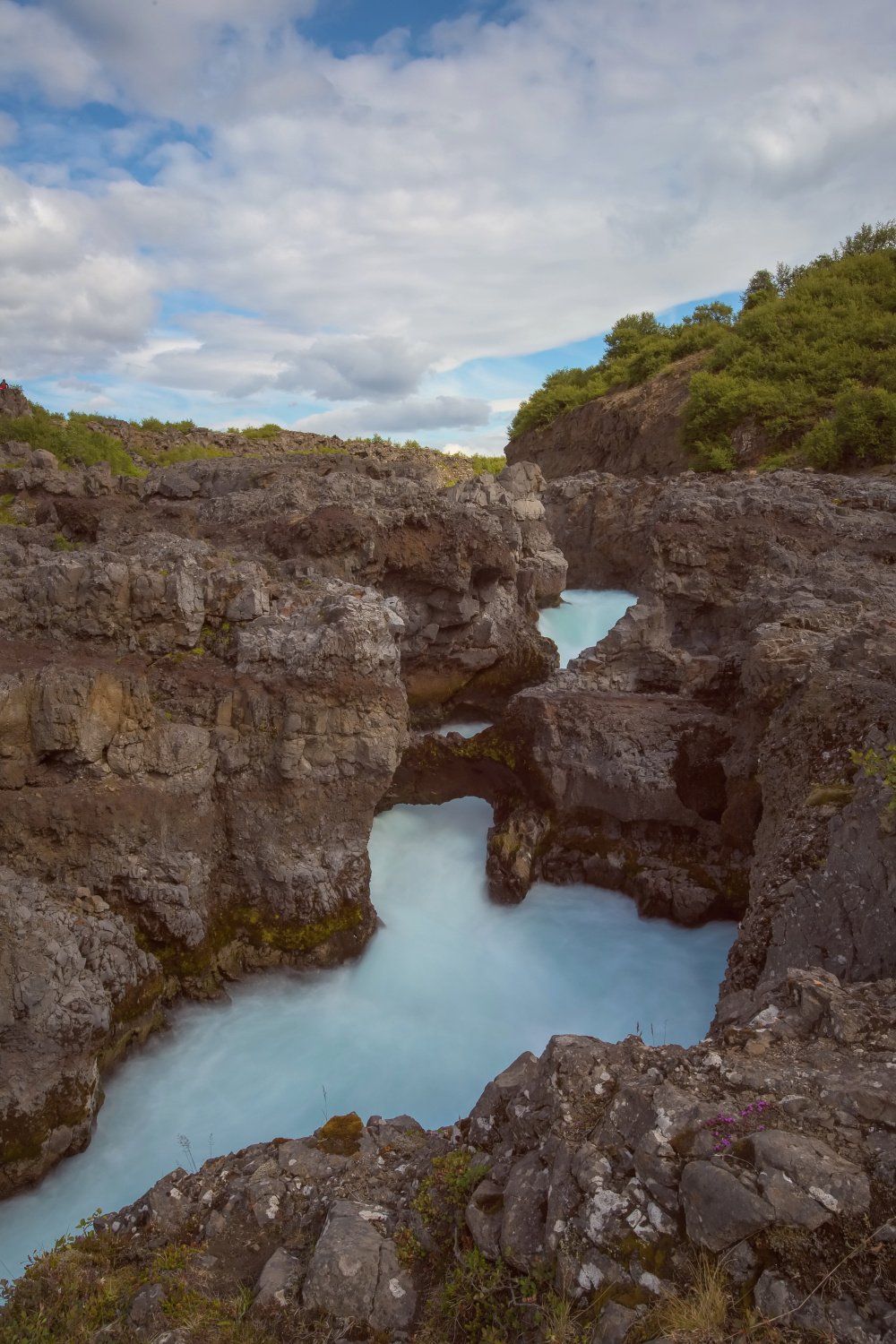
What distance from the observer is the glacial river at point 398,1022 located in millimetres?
7555

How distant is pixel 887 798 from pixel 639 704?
603cm

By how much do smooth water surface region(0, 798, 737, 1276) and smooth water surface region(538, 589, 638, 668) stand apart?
9258 mm

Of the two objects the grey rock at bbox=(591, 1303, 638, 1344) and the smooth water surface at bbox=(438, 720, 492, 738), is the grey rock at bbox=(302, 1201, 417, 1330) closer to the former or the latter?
the grey rock at bbox=(591, 1303, 638, 1344)

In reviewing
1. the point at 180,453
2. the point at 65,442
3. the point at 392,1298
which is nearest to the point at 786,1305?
the point at 392,1298

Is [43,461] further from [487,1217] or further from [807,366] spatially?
[807,366]

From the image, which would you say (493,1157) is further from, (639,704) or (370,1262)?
(639,704)

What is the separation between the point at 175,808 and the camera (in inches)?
364

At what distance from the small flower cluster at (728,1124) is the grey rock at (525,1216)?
3.24ft

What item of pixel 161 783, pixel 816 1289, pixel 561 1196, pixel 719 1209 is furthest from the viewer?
pixel 161 783

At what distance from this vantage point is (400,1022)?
31.1ft

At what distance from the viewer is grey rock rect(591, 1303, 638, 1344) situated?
339 centimetres

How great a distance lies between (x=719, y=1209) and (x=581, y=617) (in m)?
19.1

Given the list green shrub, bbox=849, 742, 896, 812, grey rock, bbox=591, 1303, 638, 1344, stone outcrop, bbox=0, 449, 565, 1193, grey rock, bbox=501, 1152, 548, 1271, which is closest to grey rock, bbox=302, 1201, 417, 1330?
grey rock, bbox=501, 1152, 548, 1271

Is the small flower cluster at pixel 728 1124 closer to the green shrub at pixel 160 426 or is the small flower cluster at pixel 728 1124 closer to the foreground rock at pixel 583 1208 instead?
the foreground rock at pixel 583 1208
